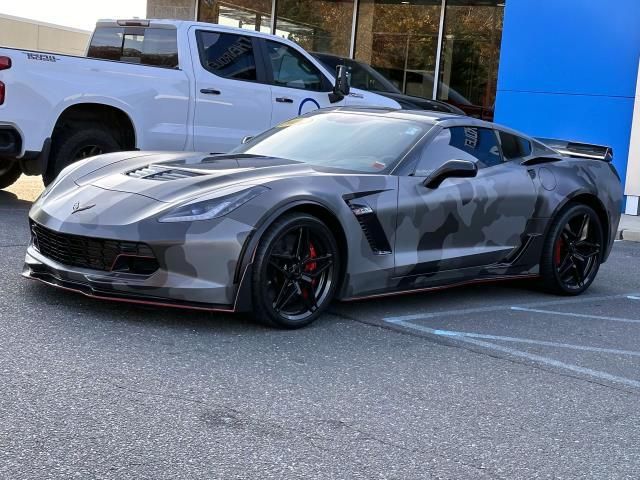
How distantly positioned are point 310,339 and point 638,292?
3786 millimetres

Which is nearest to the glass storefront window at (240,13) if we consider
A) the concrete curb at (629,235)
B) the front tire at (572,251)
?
the concrete curb at (629,235)

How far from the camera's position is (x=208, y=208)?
17.2ft

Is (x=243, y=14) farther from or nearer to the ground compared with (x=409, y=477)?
farther from the ground

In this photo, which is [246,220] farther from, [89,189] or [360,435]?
[360,435]

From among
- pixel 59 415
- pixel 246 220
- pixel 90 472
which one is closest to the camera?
pixel 90 472

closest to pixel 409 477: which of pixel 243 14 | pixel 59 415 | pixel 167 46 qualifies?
pixel 59 415

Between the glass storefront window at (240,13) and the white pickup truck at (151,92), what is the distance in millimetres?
11310

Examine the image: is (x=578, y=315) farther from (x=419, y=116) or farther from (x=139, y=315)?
(x=139, y=315)

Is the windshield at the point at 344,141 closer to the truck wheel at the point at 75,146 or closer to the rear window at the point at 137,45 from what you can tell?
the truck wheel at the point at 75,146

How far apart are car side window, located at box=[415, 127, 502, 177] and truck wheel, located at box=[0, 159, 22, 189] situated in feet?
17.9

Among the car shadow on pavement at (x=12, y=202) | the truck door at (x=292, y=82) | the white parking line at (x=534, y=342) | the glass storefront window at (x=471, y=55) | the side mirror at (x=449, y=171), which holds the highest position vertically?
the glass storefront window at (x=471, y=55)

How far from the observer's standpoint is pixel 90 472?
3.28 metres

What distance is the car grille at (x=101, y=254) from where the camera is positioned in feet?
16.9

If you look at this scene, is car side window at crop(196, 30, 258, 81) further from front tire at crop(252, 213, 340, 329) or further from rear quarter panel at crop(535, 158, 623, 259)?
front tire at crop(252, 213, 340, 329)
